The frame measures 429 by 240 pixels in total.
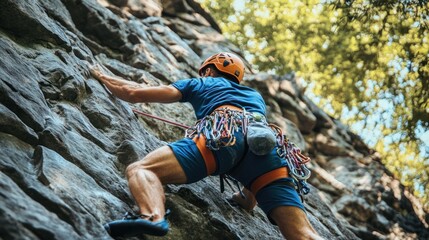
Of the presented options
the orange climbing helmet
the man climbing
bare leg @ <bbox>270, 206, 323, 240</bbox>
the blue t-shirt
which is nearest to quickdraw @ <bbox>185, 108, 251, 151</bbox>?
the man climbing

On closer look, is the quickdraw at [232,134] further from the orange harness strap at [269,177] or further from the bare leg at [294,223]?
the bare leg at [294,223]

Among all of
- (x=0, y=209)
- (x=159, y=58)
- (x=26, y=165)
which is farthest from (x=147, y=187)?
(x=159, y=58)

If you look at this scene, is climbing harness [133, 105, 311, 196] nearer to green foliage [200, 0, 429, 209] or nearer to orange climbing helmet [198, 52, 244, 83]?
orange climbing helmet [198, 52, 244, 83]

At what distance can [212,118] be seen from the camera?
4.58m

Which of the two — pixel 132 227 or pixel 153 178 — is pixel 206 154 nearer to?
pixel 153 178

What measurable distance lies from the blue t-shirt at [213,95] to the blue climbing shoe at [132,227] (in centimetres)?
178

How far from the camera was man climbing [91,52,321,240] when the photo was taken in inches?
153

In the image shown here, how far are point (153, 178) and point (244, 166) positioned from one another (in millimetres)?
993

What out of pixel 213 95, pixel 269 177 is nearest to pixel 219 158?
pixel 269 177

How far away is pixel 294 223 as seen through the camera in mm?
4270

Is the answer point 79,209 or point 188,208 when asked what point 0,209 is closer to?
point 79,209

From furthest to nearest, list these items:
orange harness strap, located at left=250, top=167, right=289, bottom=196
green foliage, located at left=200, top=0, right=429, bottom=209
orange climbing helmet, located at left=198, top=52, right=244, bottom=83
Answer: green foliage, located at left=200, top=0, right=429, bottom=209 → orange climbing helmet, located at left=198, top=52, right=244, bottom=83 → orange harness strap, located at left=250, top=167, right=289, bottom=196

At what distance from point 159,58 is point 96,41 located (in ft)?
4.57

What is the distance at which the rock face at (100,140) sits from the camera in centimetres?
322
